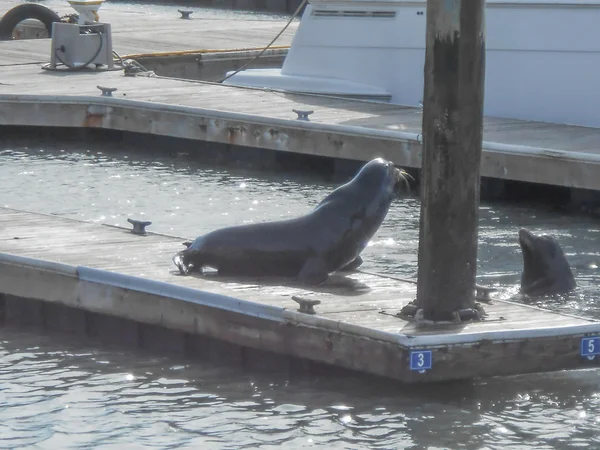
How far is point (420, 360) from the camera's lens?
6016 mm

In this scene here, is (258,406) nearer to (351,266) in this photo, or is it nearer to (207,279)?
(207,279)

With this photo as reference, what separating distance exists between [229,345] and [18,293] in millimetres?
1430

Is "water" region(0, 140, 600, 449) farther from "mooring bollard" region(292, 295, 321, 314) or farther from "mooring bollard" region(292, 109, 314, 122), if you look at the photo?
"mooring bollard" region(292, 109, 314, 122)

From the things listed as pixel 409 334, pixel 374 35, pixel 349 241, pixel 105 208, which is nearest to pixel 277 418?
pixel 409 334

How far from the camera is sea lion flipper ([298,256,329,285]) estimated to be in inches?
281

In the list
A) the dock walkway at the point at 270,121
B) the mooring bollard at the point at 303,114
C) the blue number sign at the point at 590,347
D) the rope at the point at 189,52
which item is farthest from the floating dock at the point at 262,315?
the rope at the point at 189,52

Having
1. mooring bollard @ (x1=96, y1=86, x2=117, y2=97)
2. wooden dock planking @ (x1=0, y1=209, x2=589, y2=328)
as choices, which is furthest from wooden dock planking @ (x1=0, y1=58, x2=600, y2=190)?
wooden dock planking @ (x1=0, y1=209, x2=589, y2=328)

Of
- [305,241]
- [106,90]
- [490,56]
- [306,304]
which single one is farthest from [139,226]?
[490,56]

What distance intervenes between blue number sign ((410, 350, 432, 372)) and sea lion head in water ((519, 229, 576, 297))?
220cm

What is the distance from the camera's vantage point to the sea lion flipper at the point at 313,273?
712 cm

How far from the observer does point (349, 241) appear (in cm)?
733

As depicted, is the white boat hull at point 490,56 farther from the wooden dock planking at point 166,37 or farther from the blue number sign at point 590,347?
the blue number sign at point 590,347

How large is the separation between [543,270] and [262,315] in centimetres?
242

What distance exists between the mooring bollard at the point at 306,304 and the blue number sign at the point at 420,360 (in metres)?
0.60
